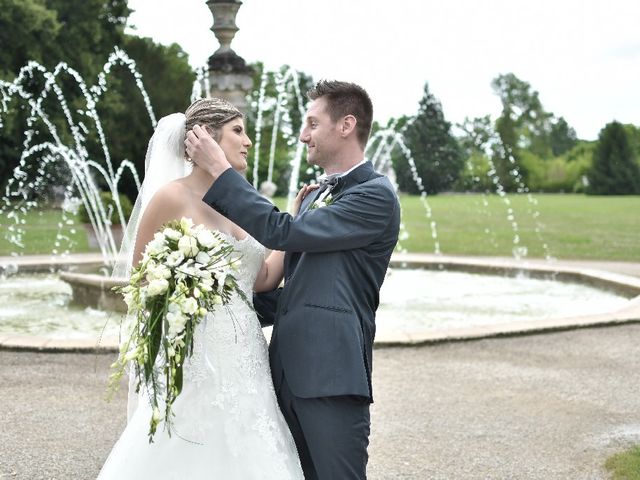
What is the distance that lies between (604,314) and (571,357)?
1.89 metres

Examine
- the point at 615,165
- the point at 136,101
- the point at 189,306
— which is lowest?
the point at 189,306

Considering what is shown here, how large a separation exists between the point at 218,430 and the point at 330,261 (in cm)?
79

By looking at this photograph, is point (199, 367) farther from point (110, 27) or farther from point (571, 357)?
point (110, 27)

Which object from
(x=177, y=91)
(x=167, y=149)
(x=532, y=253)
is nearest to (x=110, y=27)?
(x=177, y=91)

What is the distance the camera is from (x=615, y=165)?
65250 millimetres

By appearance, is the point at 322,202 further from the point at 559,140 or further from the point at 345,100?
the point at 559,140

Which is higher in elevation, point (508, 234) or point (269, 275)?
point (269, 275)

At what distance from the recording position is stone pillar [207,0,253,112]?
11523mm

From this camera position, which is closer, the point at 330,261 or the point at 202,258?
the point at 202,258

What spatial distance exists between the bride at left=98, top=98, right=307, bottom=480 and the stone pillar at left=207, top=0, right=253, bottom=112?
7.83 m

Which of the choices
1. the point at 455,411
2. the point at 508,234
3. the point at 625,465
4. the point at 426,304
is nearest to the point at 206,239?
the point at 625,465

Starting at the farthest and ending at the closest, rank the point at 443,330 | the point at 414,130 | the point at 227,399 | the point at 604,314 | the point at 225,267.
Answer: the point at 414,130
the point at 604,314
the point at 443,330
the point at 227,399
the point at 225,267

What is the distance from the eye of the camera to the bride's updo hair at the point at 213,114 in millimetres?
3689

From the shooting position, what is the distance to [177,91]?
138ft
